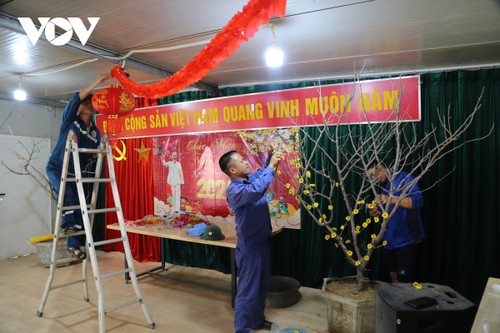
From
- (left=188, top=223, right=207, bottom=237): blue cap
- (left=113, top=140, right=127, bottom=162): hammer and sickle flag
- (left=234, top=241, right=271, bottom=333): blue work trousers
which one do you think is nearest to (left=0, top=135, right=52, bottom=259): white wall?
(left=113, top=140, right=127, bottom=162): hammer and sickle flag

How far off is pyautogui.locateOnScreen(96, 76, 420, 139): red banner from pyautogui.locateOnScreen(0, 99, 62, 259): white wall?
1969mm

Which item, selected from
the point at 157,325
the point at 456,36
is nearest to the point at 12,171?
the point at 157,325

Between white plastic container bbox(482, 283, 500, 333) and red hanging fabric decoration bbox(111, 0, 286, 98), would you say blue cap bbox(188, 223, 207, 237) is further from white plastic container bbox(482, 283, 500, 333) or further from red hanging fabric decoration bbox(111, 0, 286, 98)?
white plastic container bbox(482, 283, 500, 333)

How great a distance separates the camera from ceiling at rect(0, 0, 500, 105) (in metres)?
2.34

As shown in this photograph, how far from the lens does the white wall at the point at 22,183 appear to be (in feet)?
18.3

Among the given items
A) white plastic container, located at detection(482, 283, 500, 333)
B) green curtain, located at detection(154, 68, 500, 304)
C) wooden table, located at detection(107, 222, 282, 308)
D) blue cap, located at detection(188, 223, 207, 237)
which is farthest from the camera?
blue cap, located at detection(188, 223, 207, 237)

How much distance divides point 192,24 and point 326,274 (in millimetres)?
3137

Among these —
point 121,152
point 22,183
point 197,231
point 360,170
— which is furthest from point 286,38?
point 22,183

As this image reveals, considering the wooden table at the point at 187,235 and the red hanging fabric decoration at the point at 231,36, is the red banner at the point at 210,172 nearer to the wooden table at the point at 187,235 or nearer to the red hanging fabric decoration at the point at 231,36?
the wooden table at the point at 187,235

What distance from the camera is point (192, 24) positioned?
8.68 feet

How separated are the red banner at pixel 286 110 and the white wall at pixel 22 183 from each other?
197cm

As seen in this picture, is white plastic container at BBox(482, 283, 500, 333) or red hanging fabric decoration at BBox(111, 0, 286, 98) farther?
Result: red hanging fabric decoration at BBox(111, 0, 286, 98)

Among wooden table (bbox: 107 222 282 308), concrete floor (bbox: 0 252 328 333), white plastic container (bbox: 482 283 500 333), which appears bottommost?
concrete floor (bbox: 0 252 328 333)

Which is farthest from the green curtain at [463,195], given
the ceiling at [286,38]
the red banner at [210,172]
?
the red banner at [210,172]
